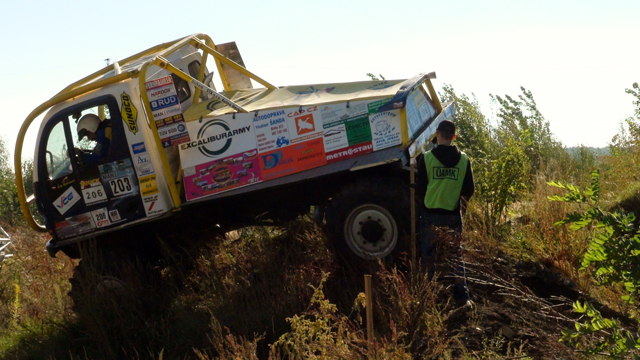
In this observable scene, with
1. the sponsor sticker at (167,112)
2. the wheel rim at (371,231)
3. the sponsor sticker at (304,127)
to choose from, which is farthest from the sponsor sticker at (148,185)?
the wheel rim at (371,231)

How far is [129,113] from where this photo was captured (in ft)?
21.8

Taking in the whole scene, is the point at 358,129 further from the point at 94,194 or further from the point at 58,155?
the point at 58,155

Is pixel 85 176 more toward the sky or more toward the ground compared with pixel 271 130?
more toward the ground

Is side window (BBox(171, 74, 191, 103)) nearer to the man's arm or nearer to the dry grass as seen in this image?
the dry grass

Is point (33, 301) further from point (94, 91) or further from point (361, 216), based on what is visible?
point (361, 216)

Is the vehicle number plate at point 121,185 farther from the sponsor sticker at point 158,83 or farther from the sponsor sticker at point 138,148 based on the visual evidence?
the sponsor sticker at point 158,83

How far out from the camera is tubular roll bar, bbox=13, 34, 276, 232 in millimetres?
6598

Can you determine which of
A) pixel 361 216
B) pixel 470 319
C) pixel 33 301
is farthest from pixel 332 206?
pixel 33 301

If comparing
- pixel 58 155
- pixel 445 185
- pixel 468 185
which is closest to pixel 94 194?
pixel 58 155

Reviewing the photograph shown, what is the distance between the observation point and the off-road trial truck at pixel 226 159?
6.24 metres

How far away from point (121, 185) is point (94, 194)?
36 cm

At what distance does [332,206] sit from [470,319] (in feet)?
6.35

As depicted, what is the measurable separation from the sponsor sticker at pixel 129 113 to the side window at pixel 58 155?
85 cm

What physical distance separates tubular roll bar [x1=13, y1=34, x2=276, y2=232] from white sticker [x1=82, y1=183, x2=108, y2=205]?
824 mm
